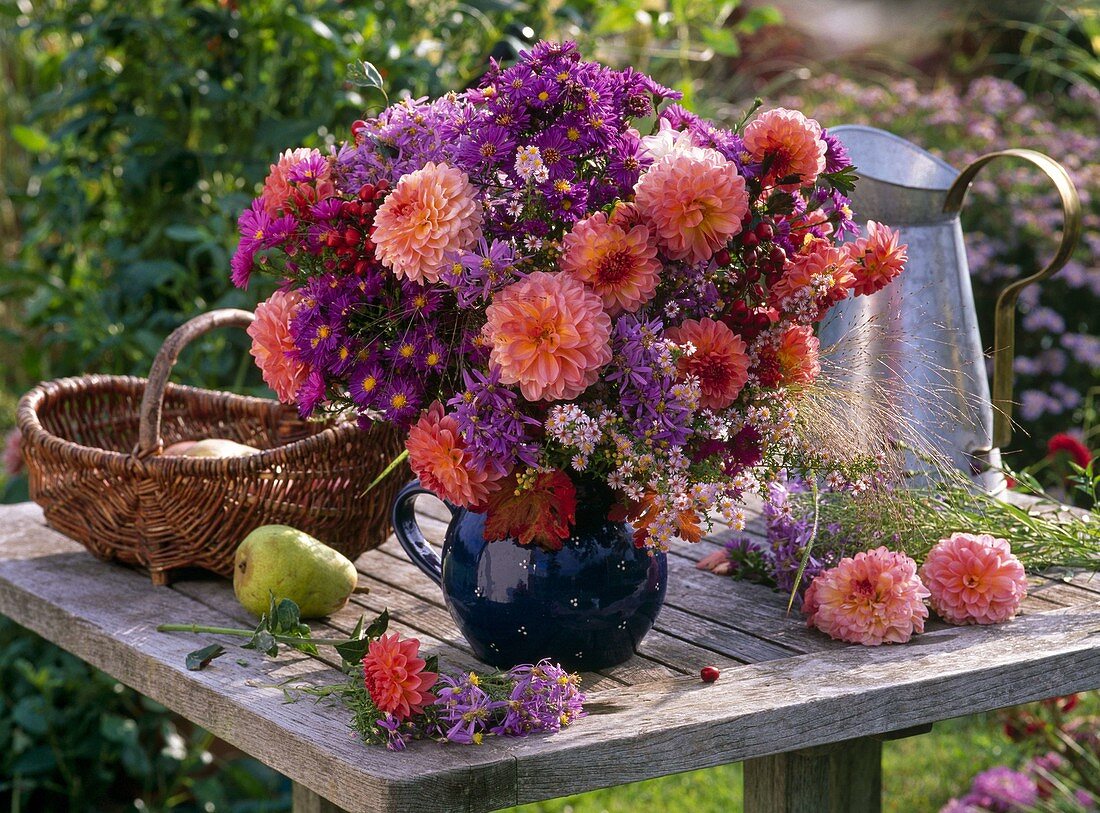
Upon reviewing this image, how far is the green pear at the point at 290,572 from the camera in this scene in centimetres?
148

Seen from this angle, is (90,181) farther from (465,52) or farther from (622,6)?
(622,6)

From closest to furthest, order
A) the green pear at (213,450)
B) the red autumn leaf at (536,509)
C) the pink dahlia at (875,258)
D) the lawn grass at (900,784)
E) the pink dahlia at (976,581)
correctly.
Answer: the red autumn leaf at (536,509)
the pink dahlia at (875,258)
the pink dahlia at (976,581)
the green pear at (213,450)
the lawn grass at (900,784)

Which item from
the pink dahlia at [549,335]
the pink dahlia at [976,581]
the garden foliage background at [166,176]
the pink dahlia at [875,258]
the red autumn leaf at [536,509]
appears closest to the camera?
the pink dahlia at [549,335]

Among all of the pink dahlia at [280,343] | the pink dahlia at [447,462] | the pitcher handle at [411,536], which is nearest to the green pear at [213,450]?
the pitcher handle at [411,536]

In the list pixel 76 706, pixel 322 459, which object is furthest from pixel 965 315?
pixel 76 706

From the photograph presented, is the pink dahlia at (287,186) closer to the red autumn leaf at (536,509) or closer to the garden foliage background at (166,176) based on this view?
the red autumn leaf at (536,509)

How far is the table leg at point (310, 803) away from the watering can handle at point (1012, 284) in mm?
934

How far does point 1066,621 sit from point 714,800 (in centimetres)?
164

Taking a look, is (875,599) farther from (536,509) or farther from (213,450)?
(213,450)

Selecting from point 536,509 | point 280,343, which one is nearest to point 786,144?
point 536,509

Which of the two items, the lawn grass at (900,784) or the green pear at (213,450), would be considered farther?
the lawn grass at (900,784)

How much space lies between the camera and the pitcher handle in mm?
1465

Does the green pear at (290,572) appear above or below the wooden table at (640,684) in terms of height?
above

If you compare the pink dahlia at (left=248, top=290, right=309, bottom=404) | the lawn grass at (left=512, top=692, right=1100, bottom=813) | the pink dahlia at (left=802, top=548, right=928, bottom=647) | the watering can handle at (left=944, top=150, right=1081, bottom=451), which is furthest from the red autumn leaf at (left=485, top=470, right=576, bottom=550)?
the lawn grass at (left=512, top=692, right=1100, bottom=813)
